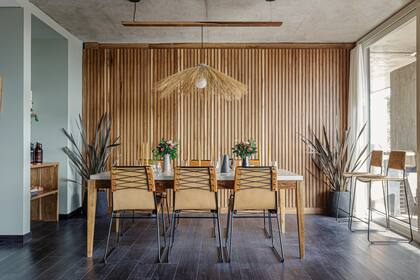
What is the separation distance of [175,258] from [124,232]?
1432 mm

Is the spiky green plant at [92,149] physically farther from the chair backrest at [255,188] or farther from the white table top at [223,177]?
the chair backrest at [255,188]

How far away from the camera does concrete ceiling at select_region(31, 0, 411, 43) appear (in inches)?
191

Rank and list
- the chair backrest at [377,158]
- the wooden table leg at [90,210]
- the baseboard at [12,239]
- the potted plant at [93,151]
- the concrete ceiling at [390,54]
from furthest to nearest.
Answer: the potted plant at [93,151]
the chair backrest at [377,158]
the concrete ceiling at [390,54]
the baseboard at [12,239]
the wooden table leg at [90,210]

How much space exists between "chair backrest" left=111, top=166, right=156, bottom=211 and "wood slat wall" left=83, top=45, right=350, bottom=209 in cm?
275

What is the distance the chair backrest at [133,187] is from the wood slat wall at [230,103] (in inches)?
108

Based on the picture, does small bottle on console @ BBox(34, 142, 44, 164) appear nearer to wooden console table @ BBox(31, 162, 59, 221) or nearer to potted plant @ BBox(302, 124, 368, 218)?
wooden console table @ BBox(31, 162, 59, 221)

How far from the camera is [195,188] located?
4.05 metres

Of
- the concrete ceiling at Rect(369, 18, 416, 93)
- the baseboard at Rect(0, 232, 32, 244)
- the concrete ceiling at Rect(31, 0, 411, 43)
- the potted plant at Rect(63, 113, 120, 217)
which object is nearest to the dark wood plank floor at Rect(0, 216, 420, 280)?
the baseboard at Rect(0, 232, 32, 244)

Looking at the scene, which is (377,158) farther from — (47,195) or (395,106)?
(47,195)

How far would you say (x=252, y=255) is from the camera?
4125 mm

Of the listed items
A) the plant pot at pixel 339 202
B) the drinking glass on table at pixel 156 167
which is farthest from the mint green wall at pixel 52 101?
the plant pot at pixel 339 202

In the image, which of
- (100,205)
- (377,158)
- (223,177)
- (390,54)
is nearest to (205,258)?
(223,177)

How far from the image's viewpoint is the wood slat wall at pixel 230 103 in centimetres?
673

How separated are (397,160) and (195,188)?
266 cm
